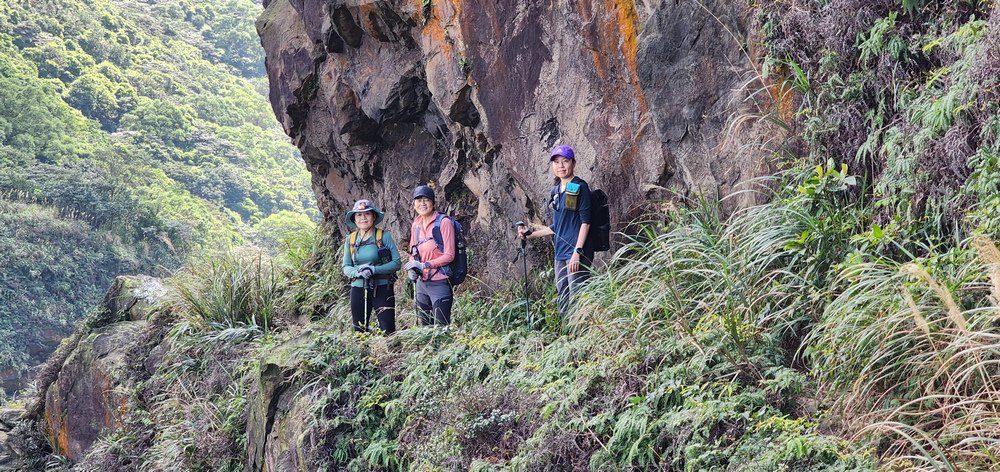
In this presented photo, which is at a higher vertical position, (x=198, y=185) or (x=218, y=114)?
(x=218, y=114)

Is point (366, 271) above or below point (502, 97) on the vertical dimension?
below

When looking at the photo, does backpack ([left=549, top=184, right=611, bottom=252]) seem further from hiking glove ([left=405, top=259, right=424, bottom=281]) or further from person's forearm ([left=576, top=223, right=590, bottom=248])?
hiking glove ([left=405, top=259, right=424, bottom=281])

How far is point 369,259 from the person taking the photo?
8.66 m

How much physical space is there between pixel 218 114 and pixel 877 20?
4711 centimetres

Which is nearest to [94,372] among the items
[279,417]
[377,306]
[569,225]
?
[279,417]

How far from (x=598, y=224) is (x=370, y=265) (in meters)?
2.17

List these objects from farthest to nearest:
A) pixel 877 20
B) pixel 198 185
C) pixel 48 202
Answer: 1. pixel 198 185
2. pixel 48 202
3. pixel 877 20

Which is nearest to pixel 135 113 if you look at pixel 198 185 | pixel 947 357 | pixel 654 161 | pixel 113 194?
pixel 198 185

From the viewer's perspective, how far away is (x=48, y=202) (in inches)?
1425

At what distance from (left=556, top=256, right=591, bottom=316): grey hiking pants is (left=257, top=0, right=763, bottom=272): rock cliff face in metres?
0.95

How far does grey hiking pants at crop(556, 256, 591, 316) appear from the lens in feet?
25.0

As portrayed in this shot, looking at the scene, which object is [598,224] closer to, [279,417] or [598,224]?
[598,224]

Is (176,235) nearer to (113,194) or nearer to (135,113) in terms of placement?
(113,194)

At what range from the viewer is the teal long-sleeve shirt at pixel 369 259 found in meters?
8.62
